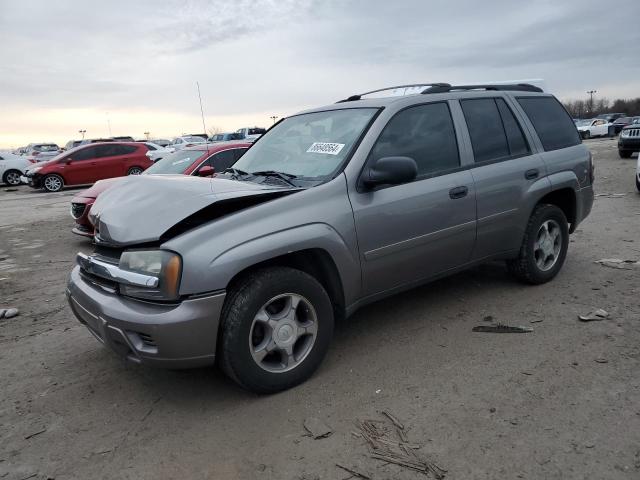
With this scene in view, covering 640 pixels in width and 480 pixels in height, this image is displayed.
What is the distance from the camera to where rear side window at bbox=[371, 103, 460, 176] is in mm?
3689

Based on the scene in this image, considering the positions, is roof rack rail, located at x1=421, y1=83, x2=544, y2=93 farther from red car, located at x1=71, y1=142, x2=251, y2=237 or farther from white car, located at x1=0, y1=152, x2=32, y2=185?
white car, located at x1=0, y1=152, x2=32, y2=185

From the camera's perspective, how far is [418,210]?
3672 mm

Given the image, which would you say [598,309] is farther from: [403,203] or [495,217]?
[403,203]

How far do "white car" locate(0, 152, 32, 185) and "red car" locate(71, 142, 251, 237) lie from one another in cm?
1612

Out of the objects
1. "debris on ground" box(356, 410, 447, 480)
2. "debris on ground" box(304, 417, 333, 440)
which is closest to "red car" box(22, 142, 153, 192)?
"debris on ground" box(304, 417, 333, 440)

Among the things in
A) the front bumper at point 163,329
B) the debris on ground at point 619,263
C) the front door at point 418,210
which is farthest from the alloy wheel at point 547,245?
the front bumper at point 163,329

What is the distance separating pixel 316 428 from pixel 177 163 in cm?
600

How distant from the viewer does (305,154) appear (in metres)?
3.80

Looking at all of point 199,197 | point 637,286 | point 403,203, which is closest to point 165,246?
point 199,197

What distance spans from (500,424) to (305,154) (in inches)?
87.7

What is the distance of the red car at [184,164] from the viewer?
7.68 meters

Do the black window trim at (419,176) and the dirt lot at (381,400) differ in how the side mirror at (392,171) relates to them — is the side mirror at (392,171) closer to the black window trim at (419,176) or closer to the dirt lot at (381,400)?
the black window trim at (419,176)

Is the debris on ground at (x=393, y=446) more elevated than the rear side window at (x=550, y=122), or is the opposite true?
the rear side window at (x=550, y=122)

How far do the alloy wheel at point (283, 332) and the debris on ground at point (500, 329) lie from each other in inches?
57.8
